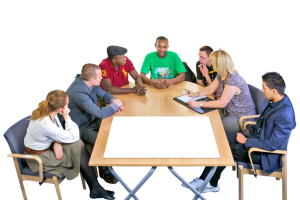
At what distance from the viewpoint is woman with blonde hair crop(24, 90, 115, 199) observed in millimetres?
3229

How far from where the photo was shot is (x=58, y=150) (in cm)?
337

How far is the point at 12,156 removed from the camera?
3.29 m

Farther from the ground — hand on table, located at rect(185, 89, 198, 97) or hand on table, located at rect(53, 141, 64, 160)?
hand on table, located at rect(185, 89, 198, 97)

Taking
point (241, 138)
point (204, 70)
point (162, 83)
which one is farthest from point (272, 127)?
point (162, 83)

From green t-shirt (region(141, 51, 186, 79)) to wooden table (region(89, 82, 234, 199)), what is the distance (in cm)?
29

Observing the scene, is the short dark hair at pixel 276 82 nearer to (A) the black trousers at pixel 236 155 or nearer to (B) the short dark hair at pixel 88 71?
(A) the black trousers at pixel 236 155

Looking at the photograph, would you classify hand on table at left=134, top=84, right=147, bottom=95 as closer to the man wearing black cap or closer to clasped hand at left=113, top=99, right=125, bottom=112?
the man wearing black cap

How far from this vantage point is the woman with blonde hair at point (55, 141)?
3.23 m

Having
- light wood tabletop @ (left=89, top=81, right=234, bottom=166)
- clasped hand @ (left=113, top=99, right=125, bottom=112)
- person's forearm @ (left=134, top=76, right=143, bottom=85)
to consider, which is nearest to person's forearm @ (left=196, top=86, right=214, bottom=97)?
light wood tabletop @ (left=89, top=81, right=234, bottom=166)

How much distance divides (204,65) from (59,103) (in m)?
2.20

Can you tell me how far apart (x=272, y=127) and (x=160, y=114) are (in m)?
1.22

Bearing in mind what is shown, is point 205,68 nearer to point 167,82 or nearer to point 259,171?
point 167,82

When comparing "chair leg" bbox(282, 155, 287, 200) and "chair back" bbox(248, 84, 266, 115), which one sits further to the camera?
"chair back" bbox(248, 84, 266, 115)

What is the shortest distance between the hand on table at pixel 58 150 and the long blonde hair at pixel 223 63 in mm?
1949
